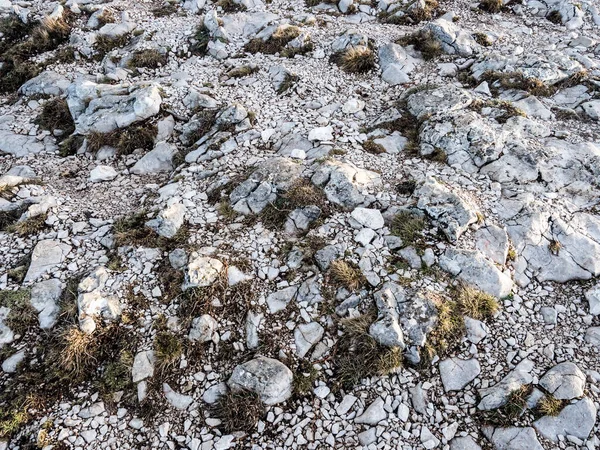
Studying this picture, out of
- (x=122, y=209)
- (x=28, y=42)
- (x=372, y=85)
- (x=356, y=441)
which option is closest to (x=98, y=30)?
(x=28, y=42)

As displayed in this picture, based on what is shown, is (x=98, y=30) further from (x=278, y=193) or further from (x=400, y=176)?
(x=400, y=176)

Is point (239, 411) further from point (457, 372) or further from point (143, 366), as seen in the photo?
point (457, 372)

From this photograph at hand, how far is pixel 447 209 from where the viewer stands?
8211mm

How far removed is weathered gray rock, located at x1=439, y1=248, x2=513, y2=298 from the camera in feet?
24.3

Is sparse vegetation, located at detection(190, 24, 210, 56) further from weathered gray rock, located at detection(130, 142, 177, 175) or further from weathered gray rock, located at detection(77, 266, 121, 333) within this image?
weathered gray rock, located at detection(77, 266, 121, 333)

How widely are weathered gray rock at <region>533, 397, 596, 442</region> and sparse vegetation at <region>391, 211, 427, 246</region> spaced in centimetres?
342

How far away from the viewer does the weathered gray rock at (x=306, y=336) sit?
6.92 meters

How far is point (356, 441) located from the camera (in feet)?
20.0

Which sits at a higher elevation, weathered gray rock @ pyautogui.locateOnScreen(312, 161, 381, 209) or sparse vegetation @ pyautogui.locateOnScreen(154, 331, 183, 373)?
weathered gray rock @ pyautogui.locateOnScreen(312, 161, 381, 209)

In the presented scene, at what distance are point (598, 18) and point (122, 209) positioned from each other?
1727 centimetres

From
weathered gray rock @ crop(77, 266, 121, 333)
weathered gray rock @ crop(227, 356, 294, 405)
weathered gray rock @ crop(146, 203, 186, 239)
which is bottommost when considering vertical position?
weathered gray rock @ crop(227, 356, 294, 405)

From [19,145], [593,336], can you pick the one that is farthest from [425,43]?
[19,145]

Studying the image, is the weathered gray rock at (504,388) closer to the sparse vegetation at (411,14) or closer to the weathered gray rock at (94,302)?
the weathered gray rock at (94,302)

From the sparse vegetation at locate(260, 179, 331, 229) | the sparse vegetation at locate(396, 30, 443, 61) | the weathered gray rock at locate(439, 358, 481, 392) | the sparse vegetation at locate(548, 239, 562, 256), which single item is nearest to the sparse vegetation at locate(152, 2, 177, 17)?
the sparse vegetation at locate(396, 30, 443, 61)
